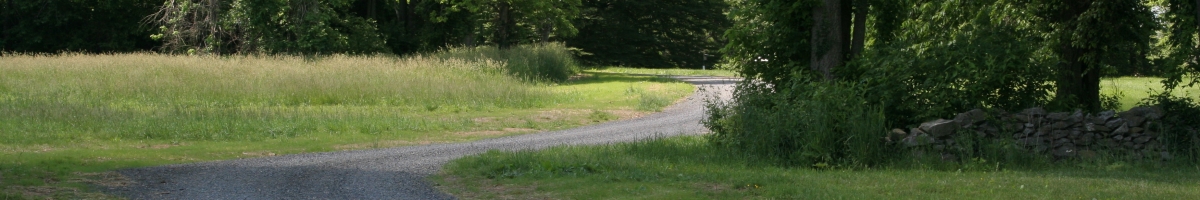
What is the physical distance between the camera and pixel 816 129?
12664mm

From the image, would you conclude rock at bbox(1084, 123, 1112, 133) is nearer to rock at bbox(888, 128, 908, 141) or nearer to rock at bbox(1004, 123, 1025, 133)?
rock at bbox(1004, 123, 1025, 133)

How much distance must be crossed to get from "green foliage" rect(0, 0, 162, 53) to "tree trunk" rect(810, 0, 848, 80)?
123ft

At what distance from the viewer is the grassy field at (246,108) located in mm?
14477

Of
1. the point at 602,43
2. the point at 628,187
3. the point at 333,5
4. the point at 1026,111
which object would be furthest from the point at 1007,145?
the point at 602,43

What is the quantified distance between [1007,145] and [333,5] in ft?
103

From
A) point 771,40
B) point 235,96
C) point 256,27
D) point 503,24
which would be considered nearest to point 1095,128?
point 771,40

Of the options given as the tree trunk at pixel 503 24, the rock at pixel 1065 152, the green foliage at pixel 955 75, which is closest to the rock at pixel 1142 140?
the rock at pixel 1065 152

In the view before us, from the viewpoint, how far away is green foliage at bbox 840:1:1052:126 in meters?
13.5

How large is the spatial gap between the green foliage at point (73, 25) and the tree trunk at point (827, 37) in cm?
3758

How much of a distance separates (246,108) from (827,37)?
12.5 meters

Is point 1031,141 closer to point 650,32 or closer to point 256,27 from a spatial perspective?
point 256,27

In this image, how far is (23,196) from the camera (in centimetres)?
938

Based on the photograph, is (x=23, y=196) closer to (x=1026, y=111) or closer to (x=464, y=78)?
(x=1026, y=111)

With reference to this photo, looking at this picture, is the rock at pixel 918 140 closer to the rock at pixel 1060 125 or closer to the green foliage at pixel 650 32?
the rock at pixel 1060 125
